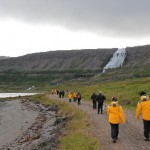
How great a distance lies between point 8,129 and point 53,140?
58.6 ft

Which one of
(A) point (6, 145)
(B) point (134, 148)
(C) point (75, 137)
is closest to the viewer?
(B) point (134, 148)

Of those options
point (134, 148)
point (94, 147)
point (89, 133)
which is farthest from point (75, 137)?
point (134, 148)

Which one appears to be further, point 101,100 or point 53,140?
point 101,100

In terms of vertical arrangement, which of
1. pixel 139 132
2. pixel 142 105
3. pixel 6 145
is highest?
pixel 142 105

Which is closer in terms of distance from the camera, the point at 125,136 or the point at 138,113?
the point at 138,113

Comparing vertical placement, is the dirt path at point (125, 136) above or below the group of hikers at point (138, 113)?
below

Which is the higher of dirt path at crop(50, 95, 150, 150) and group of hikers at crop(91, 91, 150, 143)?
group of hikers at crop(91, 91, 150, 143)

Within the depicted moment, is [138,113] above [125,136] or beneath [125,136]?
above

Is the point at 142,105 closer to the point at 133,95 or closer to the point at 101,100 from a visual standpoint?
the point at 101,100

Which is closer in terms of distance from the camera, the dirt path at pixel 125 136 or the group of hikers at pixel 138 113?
the dirt path at pixel 125 136

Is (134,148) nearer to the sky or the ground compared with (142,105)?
nearer to the ground

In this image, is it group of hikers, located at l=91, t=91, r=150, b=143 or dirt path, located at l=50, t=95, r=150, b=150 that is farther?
group of hikers, located at l=91, t=91, r=150, b=143

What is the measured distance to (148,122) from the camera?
1983 centimetres

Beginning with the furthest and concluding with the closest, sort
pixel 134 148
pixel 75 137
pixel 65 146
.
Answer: pixel 75 137, pixel 65 146, pixel 134 148
